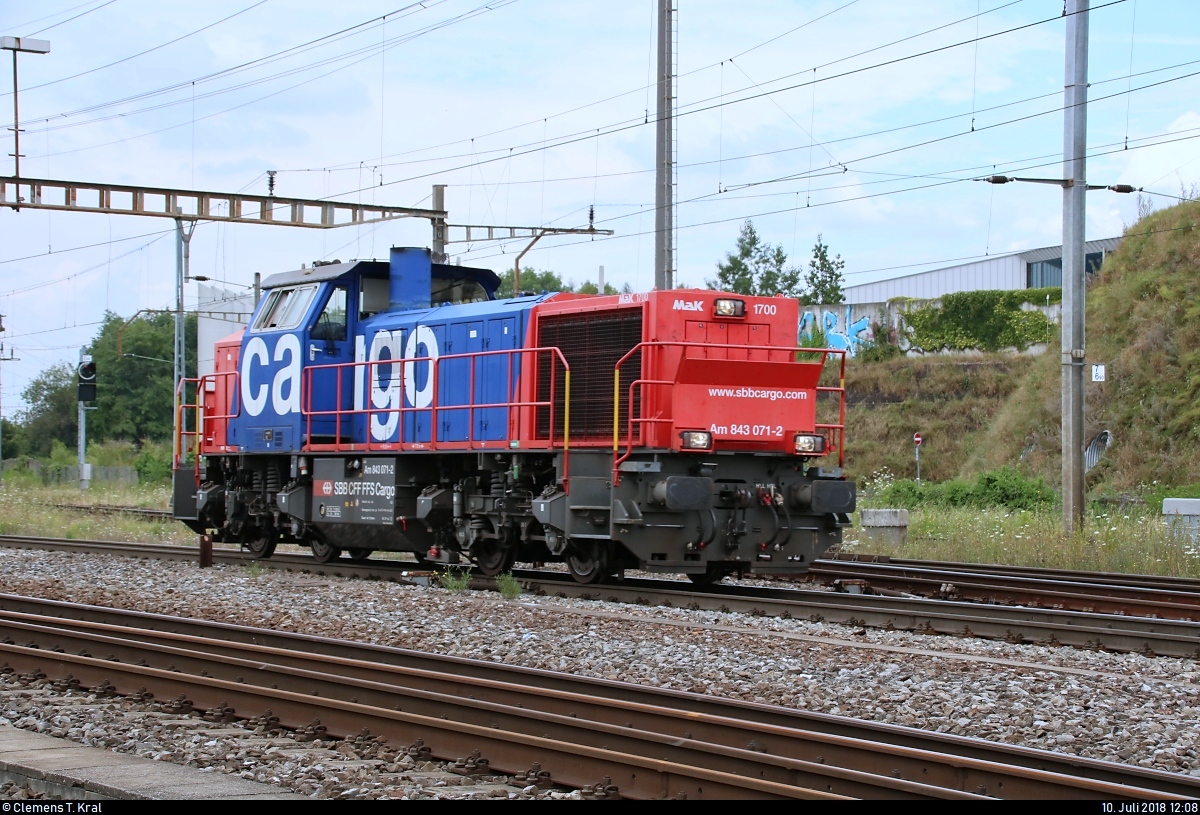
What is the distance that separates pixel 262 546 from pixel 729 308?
8.13 metres

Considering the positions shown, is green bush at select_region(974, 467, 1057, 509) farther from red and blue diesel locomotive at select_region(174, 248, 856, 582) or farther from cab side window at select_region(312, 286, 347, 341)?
cab side window at select_region(312, 286, 347, 341)

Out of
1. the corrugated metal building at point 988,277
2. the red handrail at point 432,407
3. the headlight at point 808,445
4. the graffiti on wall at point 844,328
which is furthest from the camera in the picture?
the corrugated metal building at point 988,277

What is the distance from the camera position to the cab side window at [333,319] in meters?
15.9

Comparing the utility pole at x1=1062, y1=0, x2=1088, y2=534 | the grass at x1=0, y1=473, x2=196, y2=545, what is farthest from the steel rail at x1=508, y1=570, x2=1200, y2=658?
the grass at x1=0, y1=473, x2=196, y2=545

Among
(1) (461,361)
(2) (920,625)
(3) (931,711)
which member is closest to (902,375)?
(1) (461,361)

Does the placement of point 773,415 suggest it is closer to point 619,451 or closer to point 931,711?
point 619,451

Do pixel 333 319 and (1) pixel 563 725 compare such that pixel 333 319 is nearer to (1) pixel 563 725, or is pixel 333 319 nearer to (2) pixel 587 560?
(2) pixel 587 560

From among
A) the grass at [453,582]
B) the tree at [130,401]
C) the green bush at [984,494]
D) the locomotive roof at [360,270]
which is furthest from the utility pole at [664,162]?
the tree at [130,401]

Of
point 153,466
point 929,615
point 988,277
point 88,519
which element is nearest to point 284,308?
point 929,615

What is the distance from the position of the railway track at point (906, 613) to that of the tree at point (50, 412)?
66.7 meters

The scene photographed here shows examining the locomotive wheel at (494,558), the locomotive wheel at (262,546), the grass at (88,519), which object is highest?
the locomotive wheel at (494,558)

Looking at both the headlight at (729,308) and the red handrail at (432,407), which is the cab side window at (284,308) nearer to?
A: the red handrail at (432,407)

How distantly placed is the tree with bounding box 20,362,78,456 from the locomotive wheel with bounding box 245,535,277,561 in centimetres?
6201

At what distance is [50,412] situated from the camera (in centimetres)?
7644
